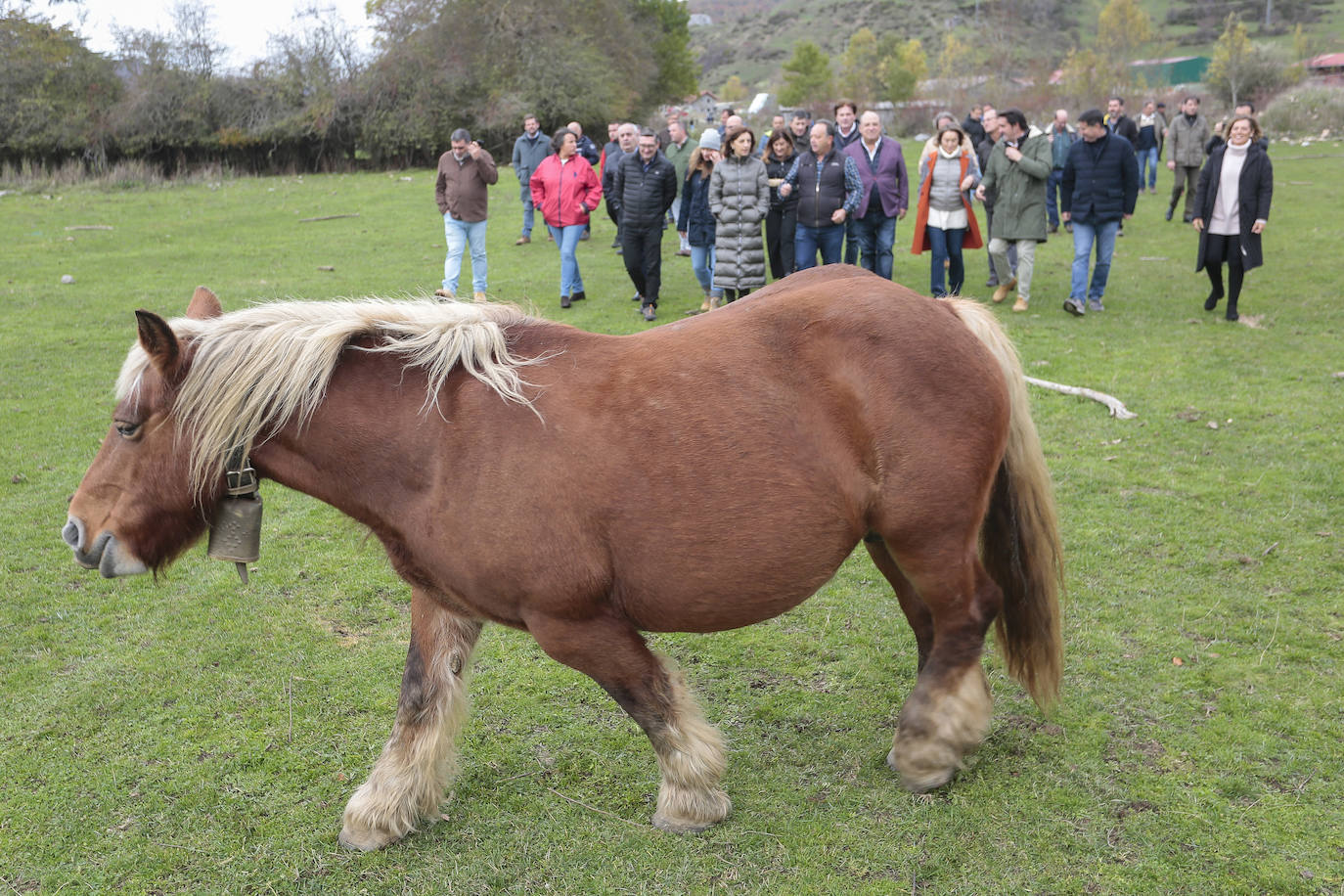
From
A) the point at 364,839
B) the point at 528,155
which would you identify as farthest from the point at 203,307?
the point at 528,155

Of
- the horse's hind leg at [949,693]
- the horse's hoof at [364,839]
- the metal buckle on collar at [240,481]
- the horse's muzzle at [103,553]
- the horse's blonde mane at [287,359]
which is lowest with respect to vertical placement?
the horse's hoof at [364,839]

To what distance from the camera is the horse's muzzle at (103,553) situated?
293cm

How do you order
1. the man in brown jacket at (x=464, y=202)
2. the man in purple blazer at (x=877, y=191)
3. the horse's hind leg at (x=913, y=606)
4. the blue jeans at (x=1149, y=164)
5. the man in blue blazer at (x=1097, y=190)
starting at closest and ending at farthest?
the horse's hind leg at (x=913, y=606)
the man in blue blazer at (x=1097, y=190)
the man in purple blazer at (x=877, y=191)
the man in brown jacket at (x=464, y=202)
the blue jeans at (x=1149, y=164)

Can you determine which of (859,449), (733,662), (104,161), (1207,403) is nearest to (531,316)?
(859,449)

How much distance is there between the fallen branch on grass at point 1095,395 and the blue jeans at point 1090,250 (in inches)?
128

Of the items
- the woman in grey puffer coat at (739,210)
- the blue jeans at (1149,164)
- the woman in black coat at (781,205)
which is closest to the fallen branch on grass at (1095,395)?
the woman in grey puffer coat at (739,210)

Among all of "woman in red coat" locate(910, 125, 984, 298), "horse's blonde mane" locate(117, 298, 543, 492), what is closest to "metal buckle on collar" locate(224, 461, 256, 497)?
"horse's blonde mane" locate(117, 298, 543, 492)

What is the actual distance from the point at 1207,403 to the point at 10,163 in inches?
1322

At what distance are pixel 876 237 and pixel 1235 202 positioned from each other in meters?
3.86

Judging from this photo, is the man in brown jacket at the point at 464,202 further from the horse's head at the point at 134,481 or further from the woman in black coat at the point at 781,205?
the horse's head at the point at 134,481

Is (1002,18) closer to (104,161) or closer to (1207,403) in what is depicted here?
(104,161)

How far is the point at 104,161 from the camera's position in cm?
2900

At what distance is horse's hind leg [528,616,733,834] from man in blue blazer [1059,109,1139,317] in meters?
9.35

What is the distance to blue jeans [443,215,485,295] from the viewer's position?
12.0m
